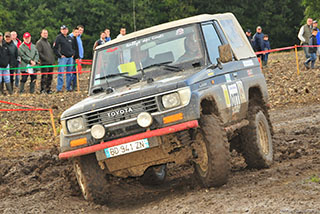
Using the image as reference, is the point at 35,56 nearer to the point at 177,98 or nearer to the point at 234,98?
the point at 234,98

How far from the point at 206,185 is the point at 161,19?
57.6 m

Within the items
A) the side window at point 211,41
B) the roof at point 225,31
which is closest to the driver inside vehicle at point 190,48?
the side window at point 211,41

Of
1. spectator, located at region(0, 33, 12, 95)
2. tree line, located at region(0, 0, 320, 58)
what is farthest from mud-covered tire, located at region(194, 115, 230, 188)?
tree line, located at region(0, 0, 320, 58)

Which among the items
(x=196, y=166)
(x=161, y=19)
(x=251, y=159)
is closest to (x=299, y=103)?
(x=251, y=159)

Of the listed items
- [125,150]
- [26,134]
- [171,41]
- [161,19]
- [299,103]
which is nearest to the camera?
[125,150]

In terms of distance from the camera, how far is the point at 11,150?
44.2 ft

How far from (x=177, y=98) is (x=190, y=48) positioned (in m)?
1.41

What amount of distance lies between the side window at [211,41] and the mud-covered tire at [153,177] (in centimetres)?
181

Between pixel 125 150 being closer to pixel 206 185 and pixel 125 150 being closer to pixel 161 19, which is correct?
pixel 206 185

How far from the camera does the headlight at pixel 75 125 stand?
7.62 meters

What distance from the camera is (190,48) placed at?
848 centimetres

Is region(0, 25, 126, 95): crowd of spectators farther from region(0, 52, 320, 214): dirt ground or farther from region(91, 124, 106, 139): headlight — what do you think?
region(91, 124, 106, 139): headlight

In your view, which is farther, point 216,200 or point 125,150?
point 125,150

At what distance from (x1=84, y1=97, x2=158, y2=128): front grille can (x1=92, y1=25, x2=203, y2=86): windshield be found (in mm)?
1033
